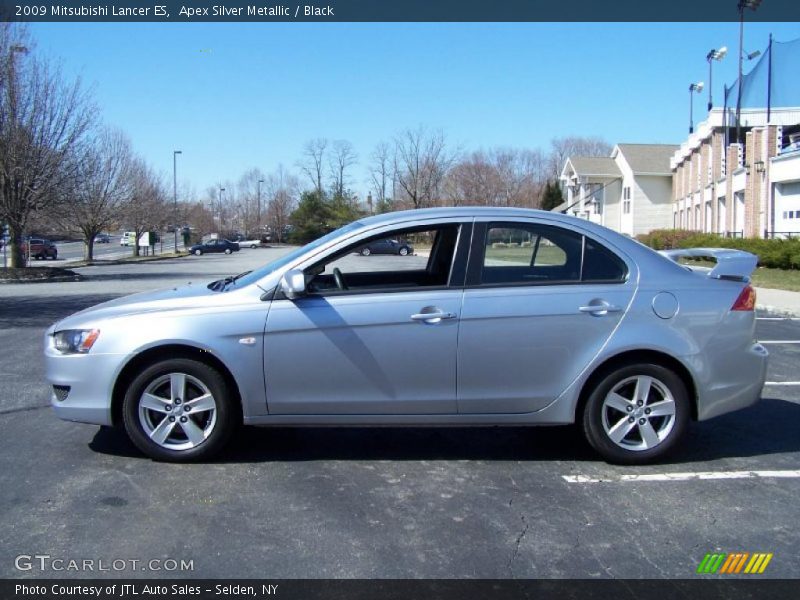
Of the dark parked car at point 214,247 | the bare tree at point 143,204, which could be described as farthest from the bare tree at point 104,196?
the dark parked car at point 214,247

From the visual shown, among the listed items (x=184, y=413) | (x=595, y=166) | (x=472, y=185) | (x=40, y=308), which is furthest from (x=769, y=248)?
(x=595, y=166)

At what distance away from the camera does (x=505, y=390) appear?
16.0 feet

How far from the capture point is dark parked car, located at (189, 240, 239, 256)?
222ft

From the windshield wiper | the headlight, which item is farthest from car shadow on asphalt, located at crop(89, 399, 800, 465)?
the windshield wiper

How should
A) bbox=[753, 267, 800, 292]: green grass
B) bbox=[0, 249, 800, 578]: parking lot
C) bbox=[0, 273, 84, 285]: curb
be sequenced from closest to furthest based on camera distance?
1. bbox=[0, 249, 800, 578]: parking lot
2. bbox=[753, 267, 800, 292]: green grass
3. bbox=[0, 273, 84, 285]: curb

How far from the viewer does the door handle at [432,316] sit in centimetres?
479

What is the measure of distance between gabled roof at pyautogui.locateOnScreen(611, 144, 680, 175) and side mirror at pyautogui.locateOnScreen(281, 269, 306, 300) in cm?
5177

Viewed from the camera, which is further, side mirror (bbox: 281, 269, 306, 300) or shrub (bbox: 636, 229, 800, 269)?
shrub (bbox: 636, 229, 800, 269)

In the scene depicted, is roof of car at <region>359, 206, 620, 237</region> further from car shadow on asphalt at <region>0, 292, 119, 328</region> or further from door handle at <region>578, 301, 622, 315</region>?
car shadow on asphalt at <region>0, 292, 119, 328</region>

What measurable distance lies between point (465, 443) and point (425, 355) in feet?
3.59

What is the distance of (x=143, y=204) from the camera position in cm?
4838

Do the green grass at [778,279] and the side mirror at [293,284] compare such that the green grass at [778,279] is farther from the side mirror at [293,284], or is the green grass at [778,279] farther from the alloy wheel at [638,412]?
the side mirror at [293,284]
